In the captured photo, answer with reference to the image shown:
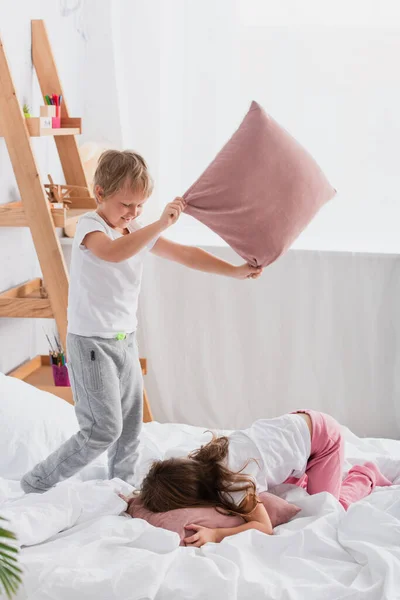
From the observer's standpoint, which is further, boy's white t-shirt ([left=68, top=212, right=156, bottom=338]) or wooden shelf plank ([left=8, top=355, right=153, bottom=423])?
wooden shelf plank ([left=8, top=355, right=153, bottom=423])

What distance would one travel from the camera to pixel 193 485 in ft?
5.39

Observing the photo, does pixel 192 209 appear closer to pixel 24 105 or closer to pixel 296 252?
pixel 24 105

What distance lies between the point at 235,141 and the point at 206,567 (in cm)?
98

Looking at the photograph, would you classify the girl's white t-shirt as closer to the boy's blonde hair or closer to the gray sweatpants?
the gray sweatpants

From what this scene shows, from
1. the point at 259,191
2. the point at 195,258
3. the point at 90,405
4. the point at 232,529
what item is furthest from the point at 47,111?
the point at 232,529

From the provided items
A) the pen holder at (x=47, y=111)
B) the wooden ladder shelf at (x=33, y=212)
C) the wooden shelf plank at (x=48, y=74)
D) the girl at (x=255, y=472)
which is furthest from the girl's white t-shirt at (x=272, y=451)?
the wooden shelf plank at (x=48, y=74)

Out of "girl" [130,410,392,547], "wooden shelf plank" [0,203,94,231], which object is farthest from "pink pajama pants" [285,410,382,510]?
"wooden shelf plank" [0,203,94,231]

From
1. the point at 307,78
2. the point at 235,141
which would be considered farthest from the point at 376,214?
the point at 235,141

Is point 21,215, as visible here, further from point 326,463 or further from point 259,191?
point 326,463

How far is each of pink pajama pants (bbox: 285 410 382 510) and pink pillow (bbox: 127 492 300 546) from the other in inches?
4.7

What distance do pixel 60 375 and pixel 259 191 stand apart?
1070 millimetres

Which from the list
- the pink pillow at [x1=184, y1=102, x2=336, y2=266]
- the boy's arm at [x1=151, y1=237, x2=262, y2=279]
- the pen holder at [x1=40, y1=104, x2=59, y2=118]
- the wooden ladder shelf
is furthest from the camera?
the pen holder at [x1=40, y1=104, x2=59, y2=118]

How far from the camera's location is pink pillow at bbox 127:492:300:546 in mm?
1575

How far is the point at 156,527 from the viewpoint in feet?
5.07
